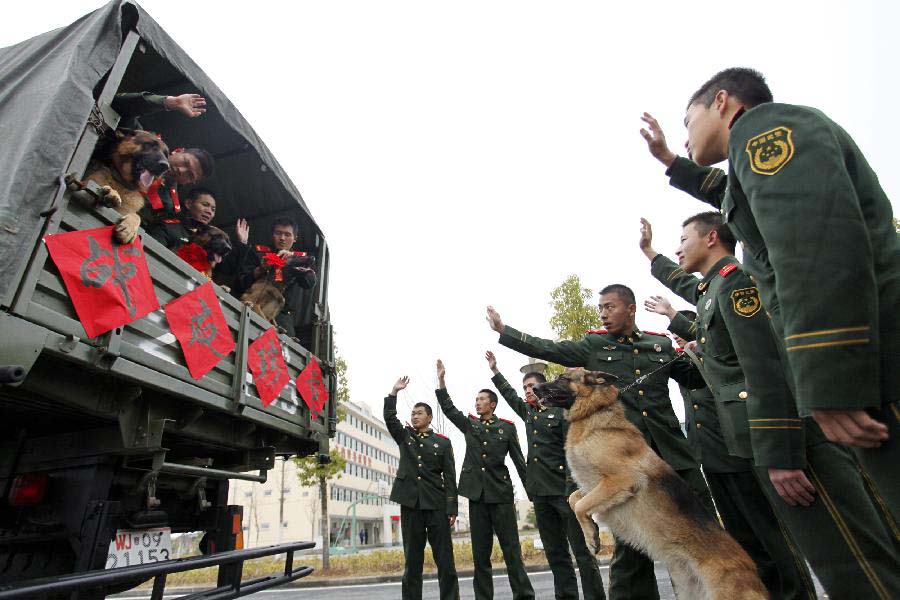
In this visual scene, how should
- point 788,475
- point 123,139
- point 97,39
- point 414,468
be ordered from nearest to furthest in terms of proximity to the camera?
point 788,475, point 97,39, point 123,139, point 414,468

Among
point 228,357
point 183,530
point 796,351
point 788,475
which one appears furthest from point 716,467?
Result: point 183,530

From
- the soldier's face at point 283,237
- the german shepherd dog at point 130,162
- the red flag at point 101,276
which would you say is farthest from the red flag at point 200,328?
the soldier's face at point 283,237

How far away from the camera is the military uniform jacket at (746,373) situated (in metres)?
1.74

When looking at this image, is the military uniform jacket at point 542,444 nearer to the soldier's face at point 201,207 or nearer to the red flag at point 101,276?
the soldier's face at point 201,207

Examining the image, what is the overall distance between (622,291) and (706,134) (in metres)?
2.36

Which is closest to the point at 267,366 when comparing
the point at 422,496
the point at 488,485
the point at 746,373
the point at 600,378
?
the point at 600,378

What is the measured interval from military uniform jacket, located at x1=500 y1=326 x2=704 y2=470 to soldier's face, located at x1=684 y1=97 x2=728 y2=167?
2.21 m

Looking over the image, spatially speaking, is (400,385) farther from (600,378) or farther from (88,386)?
(88,386)

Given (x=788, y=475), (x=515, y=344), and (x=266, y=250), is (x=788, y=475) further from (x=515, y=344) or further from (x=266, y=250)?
(x=266, y=250)

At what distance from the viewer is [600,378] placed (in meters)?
4.11

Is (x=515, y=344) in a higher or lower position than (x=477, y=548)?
higher

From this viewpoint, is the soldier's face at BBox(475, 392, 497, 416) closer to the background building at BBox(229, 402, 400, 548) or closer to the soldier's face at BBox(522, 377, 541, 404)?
the soldier's face at BBox(522, 377, 541, 404)

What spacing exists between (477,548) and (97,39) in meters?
5.77

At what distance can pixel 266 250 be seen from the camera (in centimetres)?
509
